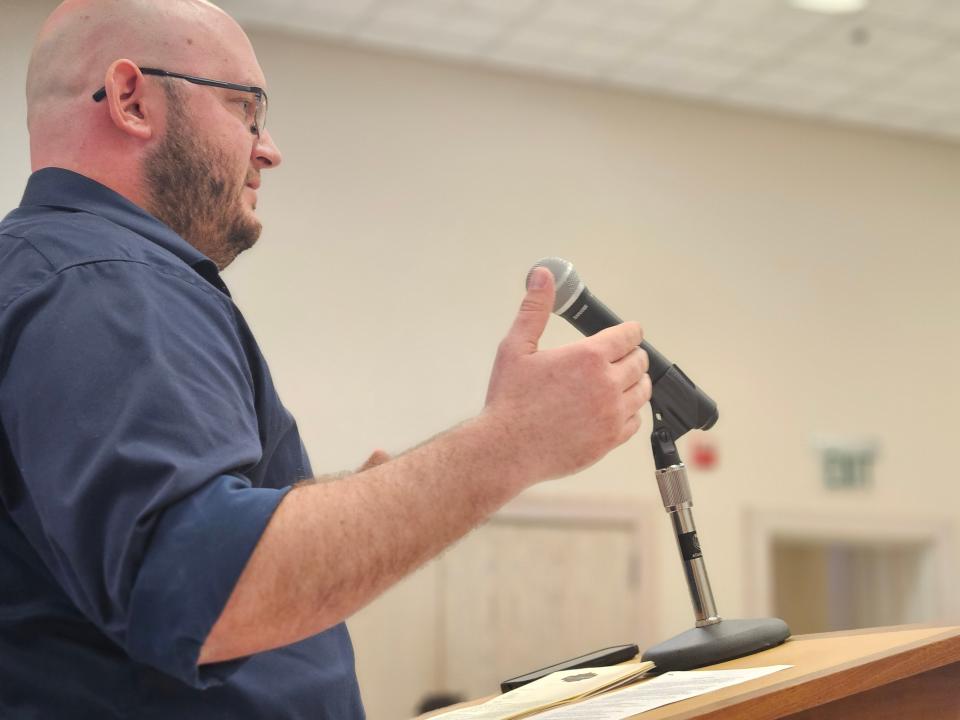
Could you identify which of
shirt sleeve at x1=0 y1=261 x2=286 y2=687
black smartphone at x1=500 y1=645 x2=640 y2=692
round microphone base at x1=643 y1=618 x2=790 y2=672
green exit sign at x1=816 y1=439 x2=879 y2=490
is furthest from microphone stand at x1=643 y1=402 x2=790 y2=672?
green exit sign at x1=816 y1=439 x2=879 y2=490

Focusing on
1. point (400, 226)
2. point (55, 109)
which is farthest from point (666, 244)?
point (55, 109)

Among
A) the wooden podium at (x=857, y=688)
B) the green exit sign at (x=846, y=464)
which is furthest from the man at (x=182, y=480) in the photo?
the green exit sign at (x=846, y=464)

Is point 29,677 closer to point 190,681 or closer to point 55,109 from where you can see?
point 190,681

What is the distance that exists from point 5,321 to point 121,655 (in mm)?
323

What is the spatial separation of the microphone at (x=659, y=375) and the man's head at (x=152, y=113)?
15.8 inches

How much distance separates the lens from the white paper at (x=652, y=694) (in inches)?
41.4

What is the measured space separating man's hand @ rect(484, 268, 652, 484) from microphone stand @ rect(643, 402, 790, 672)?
0.29 metres

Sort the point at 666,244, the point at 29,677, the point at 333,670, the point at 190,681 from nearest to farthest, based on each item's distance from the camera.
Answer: the point at 190,681
the point at 29,677
the point at 333,670
the point at 666,244

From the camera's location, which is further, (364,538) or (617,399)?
(617,399)

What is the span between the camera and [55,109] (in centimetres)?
143

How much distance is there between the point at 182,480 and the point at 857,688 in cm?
60

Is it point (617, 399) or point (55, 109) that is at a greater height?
point (55, 109)

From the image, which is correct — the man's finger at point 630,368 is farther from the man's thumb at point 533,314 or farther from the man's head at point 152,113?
the man's head at point 152,113

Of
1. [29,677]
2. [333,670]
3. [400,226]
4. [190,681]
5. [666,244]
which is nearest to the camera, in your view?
[190,681]
